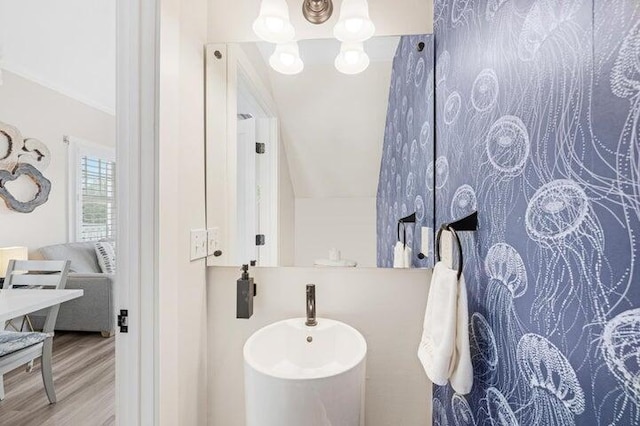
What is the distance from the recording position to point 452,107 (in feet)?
3.61

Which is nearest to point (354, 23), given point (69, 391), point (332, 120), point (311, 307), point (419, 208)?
point (332, 120)

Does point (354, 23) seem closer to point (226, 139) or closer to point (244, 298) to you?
point (226, 139)

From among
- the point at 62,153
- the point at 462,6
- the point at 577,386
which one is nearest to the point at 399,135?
the point at 462,6

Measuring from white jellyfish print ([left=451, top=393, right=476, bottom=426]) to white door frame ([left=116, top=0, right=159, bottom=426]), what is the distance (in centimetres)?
100

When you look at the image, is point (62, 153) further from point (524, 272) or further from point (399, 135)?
point (524, 272)

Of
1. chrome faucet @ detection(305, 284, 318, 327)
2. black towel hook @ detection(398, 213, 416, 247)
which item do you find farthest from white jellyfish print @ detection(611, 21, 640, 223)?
chrome faucet @ detection(305, 284, 318, 327)

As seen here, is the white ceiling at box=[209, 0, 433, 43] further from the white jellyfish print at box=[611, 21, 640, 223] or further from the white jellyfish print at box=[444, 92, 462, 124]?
the white jellyfish print at box=[611, 21, 640, 223]

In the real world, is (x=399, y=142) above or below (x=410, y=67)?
below

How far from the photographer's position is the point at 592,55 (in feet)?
1.56

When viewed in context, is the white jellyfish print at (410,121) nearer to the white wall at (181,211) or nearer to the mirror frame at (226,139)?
the mirror frame at (226,139)

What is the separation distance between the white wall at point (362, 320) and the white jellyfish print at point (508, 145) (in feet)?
2.25

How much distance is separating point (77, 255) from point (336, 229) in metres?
3.59

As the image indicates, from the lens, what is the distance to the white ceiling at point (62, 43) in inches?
84.7

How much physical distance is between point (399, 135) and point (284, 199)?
591mm
